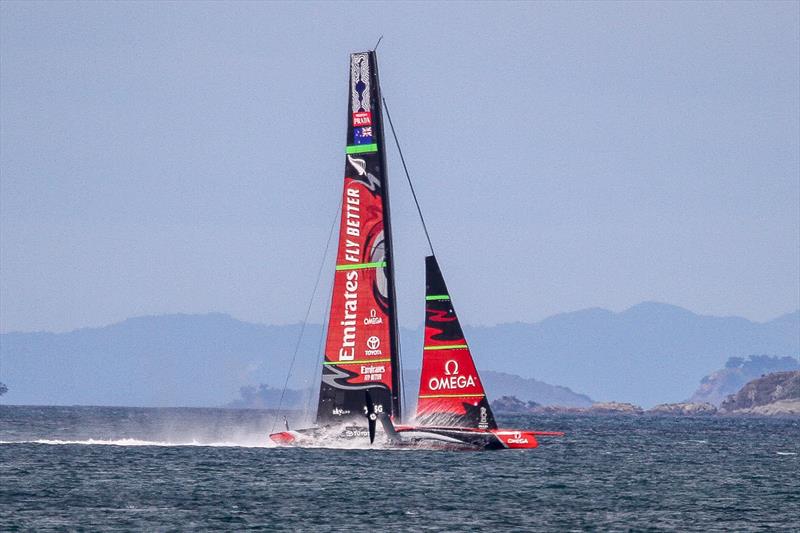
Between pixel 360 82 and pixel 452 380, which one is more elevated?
pixel 360 82

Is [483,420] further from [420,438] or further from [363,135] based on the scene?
[363,135]

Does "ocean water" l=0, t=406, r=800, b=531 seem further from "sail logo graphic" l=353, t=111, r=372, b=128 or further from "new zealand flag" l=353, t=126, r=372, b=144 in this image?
"sail logo graphic" l=353, t=111, r=372, b=128

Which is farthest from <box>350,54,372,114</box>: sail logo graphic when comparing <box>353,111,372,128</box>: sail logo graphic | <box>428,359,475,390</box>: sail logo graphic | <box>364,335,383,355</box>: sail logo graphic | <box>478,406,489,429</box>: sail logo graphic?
<box>478,406,489,429</box>: sail logo graphic

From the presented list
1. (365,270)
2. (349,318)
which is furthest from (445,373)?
(365,270)

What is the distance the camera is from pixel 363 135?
63.8 metres

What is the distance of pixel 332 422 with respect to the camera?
6444 cm

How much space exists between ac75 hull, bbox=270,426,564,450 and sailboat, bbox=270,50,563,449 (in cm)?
4

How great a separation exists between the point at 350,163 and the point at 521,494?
57.5 ft

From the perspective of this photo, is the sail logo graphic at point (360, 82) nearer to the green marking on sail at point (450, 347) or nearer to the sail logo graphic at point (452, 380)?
the green marking on sail at point (450, 347)

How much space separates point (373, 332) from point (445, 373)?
3.77 m

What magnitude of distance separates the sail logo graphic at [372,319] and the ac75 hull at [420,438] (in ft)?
15.1

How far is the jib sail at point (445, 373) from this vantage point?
62.2 m

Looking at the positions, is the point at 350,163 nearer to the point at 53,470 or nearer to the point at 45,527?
the point at 53,470

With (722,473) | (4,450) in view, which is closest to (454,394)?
(722,473)
